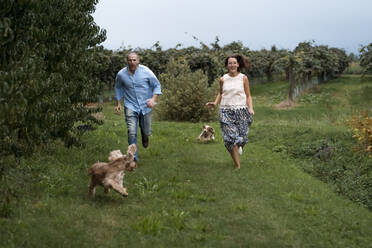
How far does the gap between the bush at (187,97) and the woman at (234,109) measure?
12023 millimetres

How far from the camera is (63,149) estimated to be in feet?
36.7

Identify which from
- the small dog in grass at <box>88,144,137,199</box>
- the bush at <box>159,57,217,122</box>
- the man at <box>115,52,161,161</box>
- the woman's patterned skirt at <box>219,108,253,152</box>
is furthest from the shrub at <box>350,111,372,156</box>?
the bush at <box>159,57,217,122</box>

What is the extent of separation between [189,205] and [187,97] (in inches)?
601

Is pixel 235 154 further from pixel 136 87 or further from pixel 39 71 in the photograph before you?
pixel 39 71

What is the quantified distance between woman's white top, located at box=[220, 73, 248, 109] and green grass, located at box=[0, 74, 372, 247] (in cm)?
135

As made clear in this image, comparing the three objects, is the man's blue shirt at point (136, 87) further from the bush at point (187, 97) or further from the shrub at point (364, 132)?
the bush at point (187, 97)

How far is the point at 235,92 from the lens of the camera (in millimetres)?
10008

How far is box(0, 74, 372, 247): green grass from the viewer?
5.88 metres

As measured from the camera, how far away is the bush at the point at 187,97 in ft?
73.2

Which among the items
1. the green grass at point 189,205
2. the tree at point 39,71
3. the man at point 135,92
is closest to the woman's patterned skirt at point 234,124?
the green grass at point 189,205

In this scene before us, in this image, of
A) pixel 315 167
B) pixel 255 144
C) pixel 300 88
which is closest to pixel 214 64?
pixel 300 88

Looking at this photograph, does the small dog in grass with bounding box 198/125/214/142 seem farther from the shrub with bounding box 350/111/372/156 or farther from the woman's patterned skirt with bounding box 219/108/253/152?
the shrub with bounding box 350/111/372/156

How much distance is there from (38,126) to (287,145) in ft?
27.6

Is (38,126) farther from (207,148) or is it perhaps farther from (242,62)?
(207,148)
